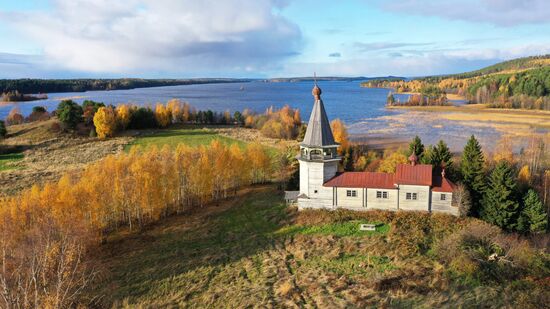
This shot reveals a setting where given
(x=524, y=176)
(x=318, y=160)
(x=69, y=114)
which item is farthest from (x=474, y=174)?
(x=69, y=114)

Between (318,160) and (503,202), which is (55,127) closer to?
(318,160)

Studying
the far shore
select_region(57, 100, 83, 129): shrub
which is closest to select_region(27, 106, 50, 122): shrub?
select_region(57, 100, 83, 129): shrub

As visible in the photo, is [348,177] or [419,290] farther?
[348,177]

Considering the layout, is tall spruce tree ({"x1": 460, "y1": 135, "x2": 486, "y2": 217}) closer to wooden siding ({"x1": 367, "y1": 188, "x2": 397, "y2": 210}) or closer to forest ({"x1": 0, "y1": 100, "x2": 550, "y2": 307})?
forest ({"x1": 0, "y1": 100, "x2": 550, "y2": 307})

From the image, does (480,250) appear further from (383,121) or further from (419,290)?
(383,121)

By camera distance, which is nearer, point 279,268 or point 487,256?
point 487,256

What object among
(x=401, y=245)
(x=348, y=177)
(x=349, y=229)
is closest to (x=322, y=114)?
(x=348, y=177)
